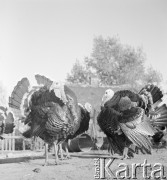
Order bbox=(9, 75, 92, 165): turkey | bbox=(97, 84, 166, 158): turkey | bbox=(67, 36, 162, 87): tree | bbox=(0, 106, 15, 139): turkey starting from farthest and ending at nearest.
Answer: bbox=(67, 36, 162, 87): tree → bbox=(0, 106, 15, 139): turkey → bbox=(9, 75, 92, 165): turkey → bbox=(97, 84, 166, 158): turkey

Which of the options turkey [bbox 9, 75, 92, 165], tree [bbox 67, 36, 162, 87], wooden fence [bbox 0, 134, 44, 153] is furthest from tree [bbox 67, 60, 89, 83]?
turkey [bbox 9, 75, 92, 165]

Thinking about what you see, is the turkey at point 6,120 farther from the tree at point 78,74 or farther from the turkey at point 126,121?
the tree at point 78,74

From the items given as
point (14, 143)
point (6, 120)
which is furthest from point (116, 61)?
point (6, 120)

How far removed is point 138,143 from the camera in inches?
262

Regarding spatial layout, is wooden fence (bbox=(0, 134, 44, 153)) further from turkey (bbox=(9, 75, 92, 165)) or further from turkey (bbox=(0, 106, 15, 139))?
turkey (bbox=(9, 75, 92, 165))

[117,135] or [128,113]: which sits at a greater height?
[128,113]

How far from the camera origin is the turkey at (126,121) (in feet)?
22.1

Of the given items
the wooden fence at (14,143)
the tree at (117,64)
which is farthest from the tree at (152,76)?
the wooden fence at (14,143)

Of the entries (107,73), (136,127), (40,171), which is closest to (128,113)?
(136,127)

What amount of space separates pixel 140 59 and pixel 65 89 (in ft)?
56.0

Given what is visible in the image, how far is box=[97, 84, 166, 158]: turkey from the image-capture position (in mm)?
6738

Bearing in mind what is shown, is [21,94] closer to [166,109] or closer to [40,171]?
[40,171]

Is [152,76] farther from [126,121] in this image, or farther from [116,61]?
[126,121]

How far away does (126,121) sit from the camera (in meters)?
6.97
